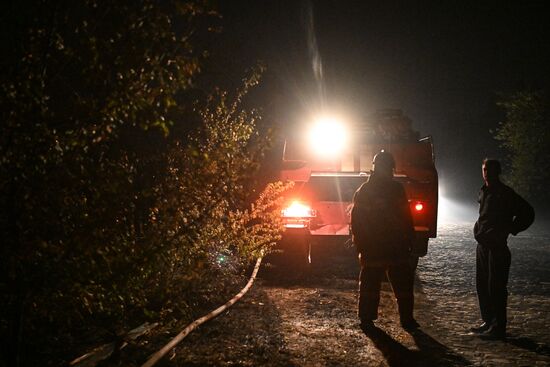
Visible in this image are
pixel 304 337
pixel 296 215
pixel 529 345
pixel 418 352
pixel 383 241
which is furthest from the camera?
pixel 296 215

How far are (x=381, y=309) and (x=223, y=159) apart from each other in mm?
3172

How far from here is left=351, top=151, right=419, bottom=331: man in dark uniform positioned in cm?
534

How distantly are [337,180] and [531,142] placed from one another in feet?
73.0

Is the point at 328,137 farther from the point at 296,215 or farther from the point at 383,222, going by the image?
the point at 383,222

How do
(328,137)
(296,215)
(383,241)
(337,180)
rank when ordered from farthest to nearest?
(328,137), (337,180), (296,215), (383,241)

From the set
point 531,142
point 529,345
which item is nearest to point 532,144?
point 531,142

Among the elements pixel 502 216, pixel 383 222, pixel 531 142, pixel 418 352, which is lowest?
pixel 418 352

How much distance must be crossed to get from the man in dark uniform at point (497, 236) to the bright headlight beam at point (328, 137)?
25.7 ft

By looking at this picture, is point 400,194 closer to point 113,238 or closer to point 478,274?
point 478,274

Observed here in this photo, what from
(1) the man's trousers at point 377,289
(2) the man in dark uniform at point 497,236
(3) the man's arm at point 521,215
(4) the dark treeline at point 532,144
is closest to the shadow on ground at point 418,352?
(1) the man's trousers at point 377,289

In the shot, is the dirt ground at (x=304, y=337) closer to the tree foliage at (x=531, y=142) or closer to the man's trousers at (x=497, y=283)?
the man's trousers at (x=497, y=283)

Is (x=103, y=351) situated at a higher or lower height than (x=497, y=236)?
lower

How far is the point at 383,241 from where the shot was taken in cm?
536

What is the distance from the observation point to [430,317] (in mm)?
5816
